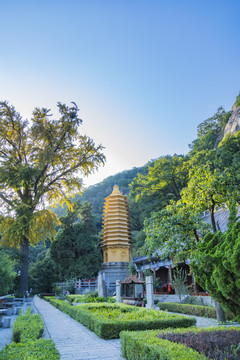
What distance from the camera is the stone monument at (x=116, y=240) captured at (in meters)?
32.3

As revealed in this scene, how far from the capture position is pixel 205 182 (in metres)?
10.0

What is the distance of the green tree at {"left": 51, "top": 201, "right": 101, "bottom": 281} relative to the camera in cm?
3300

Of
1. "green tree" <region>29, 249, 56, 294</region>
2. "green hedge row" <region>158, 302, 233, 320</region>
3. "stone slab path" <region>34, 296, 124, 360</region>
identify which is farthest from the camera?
"green tree" <region>29, 249, 56, 294</region>

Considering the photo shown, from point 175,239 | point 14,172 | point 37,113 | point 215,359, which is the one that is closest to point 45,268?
point 14,172

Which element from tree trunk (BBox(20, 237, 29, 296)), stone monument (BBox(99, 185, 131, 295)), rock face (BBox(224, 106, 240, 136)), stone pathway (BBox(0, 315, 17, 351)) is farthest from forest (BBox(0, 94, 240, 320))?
stone pathway (BBox(0, 315, 17, 351))

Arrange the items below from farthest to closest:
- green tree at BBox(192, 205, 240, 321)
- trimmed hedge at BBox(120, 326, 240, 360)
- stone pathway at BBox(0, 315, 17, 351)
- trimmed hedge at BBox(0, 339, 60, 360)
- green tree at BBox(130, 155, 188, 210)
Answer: green tree at BBox(130, 155, 188, 210) → stone pathway at BBox(0, 315, 17, 351) → trimmed hedge at BBox(0, 339, 60, 360) → trimmed hedge at BBox(120, 326, 240, 360) → green tree at BBox(192, 205, 240, 321)

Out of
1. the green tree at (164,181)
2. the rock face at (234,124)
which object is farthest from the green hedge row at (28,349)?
the rock face at (234,124)

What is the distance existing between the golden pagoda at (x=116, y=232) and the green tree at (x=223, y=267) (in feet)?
96.5

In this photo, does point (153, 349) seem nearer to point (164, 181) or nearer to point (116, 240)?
point (164, 181)

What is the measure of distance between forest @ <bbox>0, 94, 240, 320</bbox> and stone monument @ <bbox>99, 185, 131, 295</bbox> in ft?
4.62

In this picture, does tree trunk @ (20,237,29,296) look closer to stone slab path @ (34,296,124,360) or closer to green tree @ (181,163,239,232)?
stone slab path @ (34,296,124,360)

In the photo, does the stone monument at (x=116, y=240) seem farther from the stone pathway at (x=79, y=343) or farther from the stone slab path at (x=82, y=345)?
the stone slab path at (x=82, y=345)

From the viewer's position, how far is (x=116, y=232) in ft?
112

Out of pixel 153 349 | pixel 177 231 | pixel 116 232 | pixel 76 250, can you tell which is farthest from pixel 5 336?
pixel 76 250
